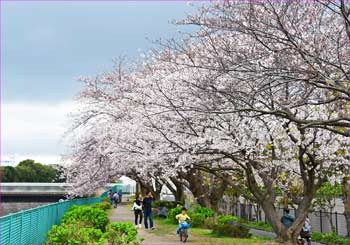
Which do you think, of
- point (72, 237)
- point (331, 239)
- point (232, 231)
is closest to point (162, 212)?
point (331, 239)

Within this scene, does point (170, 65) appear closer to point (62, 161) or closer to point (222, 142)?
point (222, 142)

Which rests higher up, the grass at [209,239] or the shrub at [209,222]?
the shrub at [209,222]

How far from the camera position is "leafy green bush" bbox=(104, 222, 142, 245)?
33.4 feet

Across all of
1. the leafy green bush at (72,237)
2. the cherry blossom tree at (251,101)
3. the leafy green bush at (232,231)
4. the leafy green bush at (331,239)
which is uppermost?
the cherry blossom tree at (251,101)

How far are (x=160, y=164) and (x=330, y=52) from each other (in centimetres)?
855

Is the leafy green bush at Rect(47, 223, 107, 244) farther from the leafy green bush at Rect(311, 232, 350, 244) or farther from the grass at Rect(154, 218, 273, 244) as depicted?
the leafy green bush at Rect(311, 232, 350, 244)

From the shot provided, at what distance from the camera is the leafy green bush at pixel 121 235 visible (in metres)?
10.2

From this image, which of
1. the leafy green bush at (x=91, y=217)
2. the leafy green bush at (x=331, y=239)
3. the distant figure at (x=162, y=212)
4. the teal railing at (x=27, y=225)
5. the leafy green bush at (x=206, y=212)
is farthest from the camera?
the distant figure at (x=162, y=212)

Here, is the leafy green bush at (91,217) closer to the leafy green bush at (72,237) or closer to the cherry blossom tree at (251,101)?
the cherry blossom tree at (251,101)

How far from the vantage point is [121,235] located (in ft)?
34.2

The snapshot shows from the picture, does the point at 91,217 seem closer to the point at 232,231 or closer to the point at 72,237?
the point at 232,231

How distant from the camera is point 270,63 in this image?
1012cm

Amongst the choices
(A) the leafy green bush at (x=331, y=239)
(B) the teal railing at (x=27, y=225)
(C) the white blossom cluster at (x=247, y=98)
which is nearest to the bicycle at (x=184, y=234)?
(C) the white blossom cluster at (x=247, y=98)

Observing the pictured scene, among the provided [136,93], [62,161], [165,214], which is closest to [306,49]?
[136,93]
